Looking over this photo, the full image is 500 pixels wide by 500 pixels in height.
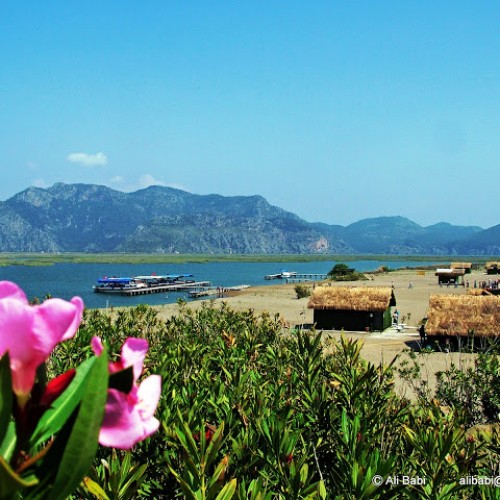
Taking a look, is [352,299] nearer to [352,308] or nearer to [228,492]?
[352,308]

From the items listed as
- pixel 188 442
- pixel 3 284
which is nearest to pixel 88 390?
pixel 3 284

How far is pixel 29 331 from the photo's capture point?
864 millimetres

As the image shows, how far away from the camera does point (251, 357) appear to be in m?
7.11

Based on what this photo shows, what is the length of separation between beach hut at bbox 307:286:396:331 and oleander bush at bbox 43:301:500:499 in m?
20.2

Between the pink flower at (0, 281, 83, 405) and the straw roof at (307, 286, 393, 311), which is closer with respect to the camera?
the pink flower at (0, 281, 83, 405)

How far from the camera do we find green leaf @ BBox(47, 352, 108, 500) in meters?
0.85

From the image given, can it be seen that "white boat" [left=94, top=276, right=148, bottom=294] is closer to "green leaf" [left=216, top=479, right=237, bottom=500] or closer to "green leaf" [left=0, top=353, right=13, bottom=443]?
"green leaf" [left=216, top=479, right=237, bottom=500]

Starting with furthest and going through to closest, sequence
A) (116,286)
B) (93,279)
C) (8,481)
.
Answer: (93,279), (116,286), (8,481)

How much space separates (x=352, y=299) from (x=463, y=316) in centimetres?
642

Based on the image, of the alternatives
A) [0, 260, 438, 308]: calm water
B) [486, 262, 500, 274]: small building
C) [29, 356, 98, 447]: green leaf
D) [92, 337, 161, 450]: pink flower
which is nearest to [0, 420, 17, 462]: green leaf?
[29, 356, 98, 447]: green leaf

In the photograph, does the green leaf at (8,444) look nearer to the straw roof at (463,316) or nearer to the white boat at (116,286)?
the straw roof at (463,316)

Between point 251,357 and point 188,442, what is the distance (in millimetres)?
4372

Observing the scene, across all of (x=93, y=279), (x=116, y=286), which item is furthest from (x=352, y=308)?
(x=93, y=279)

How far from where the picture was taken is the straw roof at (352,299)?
86.1ft
